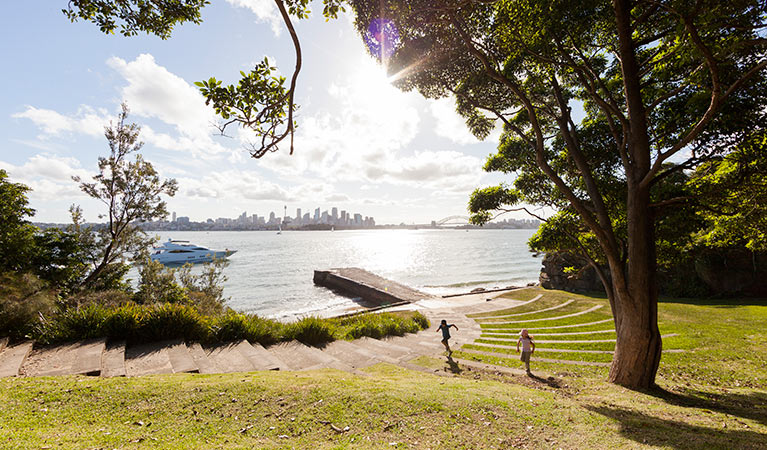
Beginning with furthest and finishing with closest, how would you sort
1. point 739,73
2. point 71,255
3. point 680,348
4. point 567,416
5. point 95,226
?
point 95,226 → point 71,255 → point 680,348 → point 739,73 → point 567,416

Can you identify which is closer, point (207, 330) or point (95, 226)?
point (207, 330)

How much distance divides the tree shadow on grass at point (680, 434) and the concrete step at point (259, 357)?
22.4 feet

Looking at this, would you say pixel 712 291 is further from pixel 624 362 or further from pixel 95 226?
pixel 95 226

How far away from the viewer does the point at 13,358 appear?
5.63 m

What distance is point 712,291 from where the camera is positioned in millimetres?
21375

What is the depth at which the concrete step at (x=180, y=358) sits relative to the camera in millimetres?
6391

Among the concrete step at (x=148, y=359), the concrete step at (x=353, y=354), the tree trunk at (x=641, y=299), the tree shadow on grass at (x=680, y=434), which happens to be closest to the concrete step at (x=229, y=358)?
the concrete step at (x=148, y=359)

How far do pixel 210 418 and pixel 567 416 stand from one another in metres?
5.63

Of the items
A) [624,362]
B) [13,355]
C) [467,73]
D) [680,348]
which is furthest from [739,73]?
[13,355]

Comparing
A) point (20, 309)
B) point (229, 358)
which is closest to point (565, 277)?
point (229, 358)

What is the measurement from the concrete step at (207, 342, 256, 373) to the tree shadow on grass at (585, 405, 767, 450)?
727cm

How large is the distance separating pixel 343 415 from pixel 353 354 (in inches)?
205

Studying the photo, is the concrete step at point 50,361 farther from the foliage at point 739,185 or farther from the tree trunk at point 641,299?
the foliage at point 739,185

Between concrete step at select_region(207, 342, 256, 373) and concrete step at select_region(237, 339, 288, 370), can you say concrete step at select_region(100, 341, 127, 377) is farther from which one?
concrete step at select_region(237, 339, 288, 370)
